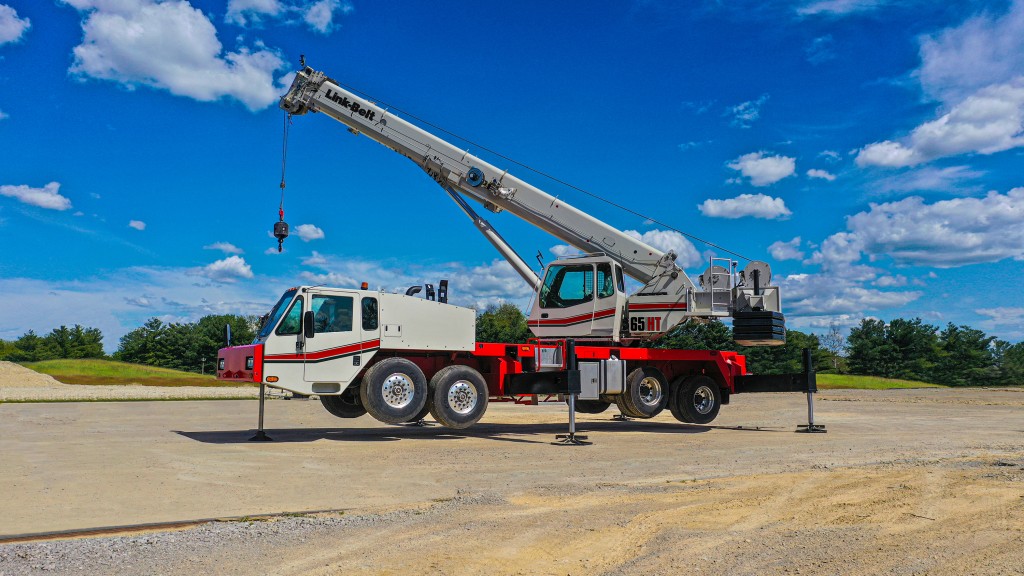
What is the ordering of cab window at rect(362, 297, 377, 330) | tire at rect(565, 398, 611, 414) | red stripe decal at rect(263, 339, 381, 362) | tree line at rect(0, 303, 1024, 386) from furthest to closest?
tree line at rect(0, 303, 1024, 386), tire at rect(565, 398, 611, 414), cab window at rect(362, 297, 377, 330), red stripe decal at rect(263, 339, 381, 362)

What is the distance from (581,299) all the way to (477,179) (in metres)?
3.66

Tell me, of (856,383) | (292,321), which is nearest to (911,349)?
(856,383)

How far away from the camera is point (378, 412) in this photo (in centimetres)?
1302

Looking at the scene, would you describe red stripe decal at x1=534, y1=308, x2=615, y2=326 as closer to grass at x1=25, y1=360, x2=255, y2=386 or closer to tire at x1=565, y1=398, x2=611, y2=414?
tire at x1=565, y1=398, x2=611, y2=414

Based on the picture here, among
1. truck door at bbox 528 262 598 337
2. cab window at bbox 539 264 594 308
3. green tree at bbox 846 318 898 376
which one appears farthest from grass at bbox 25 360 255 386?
green tree at bbox 846 318 898 376

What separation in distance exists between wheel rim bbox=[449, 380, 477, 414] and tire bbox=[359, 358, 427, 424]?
53cm

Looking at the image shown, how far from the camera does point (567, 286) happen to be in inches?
629

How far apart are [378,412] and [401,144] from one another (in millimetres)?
6991

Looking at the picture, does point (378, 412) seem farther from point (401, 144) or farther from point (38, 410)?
point (38, 410)

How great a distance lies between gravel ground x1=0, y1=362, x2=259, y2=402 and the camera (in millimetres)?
28020

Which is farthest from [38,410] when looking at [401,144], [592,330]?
[592,330]

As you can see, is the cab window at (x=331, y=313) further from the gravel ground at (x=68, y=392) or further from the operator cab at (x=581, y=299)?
the gravel ground at (x=68, y=392)

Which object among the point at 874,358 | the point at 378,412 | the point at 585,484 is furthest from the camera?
the point at 874,358

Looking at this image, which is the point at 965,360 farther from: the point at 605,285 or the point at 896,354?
the point at 605,285
